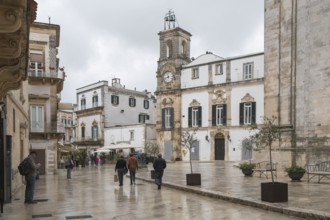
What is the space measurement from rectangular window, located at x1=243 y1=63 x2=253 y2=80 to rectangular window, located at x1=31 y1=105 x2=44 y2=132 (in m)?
20.4

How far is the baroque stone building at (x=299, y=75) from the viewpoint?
16812 millimetres

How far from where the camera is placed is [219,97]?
135 ft

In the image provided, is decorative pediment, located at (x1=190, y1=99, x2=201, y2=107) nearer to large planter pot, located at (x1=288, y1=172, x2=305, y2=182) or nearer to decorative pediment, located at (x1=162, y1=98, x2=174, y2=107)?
decorative pediment, located at (x1=162, y1=98, x2=174, y2=107)

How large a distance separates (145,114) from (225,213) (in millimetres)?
48339

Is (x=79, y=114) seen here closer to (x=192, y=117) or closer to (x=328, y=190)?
(x=192, y=117)

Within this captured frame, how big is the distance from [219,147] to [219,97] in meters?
5.03

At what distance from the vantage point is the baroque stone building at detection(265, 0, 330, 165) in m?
16.8

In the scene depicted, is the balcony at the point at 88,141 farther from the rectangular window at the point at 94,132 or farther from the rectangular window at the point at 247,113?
the rectangular window at the point at 247,113

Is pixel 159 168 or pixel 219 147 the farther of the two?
pixel 219 147

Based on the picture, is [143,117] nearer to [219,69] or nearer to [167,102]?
[167,102]

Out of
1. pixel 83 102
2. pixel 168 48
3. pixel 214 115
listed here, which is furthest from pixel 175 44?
pixel 83 102

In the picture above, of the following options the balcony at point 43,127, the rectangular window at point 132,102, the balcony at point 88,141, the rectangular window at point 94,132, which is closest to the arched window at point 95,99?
the rectangular window at point 94,132

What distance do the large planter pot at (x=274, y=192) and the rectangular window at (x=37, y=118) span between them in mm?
19527

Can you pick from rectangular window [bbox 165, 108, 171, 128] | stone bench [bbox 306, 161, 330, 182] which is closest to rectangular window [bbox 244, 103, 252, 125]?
rectangular window [bbox 165, 108, 171, 128]
